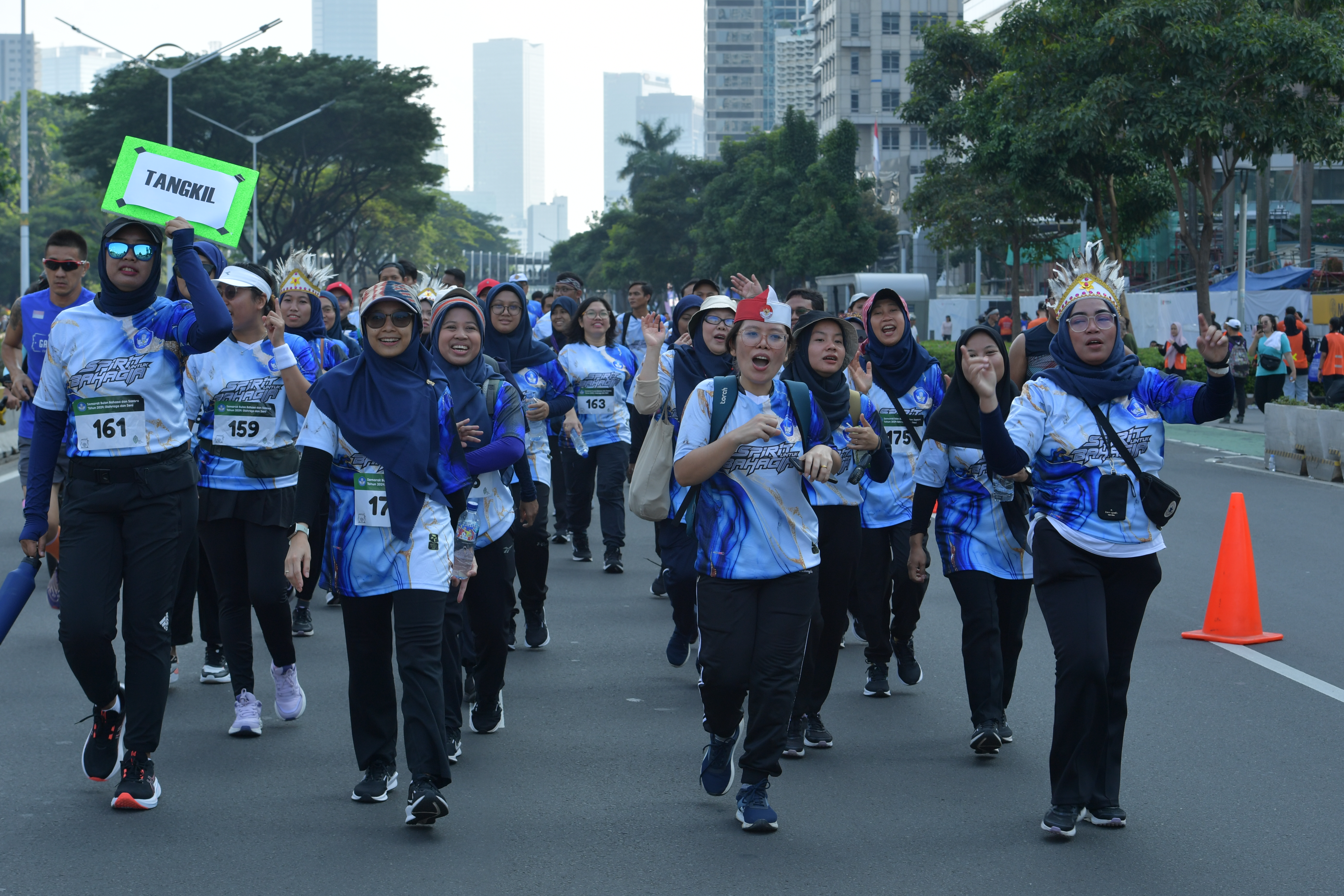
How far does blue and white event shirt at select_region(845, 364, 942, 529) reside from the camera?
6660 mm

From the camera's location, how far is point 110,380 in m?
5.29

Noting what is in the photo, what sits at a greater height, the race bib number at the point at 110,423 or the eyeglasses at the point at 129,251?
the eyeglasses at the point at 129,251

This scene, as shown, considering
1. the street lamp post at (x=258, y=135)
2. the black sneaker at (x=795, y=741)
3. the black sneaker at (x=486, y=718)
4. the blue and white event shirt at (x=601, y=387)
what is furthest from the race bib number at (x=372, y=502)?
the street lamp post at (x=258, y=135)

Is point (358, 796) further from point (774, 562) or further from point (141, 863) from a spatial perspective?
point (774, 562)

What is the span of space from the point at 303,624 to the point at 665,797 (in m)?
3.61

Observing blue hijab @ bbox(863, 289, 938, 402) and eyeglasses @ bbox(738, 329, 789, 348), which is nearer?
eyeglasses @ bbox(738, 329, 789, 348)

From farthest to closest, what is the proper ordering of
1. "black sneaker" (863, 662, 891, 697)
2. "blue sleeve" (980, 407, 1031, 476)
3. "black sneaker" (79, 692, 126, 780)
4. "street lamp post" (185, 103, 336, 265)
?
"street lamp post" (185, 103, 336, 265) < "black sneaker" (863, 662, 891, 697) < "black sneaker" (79, 692, 126, 780) < "blue sleeve" (980, 407, 1031, 476)

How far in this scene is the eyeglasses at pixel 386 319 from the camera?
507 centimetres

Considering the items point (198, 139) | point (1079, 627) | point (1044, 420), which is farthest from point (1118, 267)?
point (198, 139)

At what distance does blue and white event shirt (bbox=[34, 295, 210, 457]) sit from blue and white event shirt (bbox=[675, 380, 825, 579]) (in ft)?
6.13

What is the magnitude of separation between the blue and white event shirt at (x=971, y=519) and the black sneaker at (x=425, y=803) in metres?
2.22

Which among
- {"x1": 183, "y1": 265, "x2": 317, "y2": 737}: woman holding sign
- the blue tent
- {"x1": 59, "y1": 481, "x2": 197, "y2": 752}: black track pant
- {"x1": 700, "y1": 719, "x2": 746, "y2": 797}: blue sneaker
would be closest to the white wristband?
{"x1": 183, "y1": 265, "x2": 317, "y2": 737}: woman holding sign

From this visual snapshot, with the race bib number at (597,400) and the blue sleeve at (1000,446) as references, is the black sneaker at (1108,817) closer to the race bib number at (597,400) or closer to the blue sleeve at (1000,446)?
the blue sleeve at (1000,446)

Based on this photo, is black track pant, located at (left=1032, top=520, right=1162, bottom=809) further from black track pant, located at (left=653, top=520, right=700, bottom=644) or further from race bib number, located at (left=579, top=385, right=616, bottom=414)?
race bib number, located at (left=579, top=385, right=616, bottom=414)
